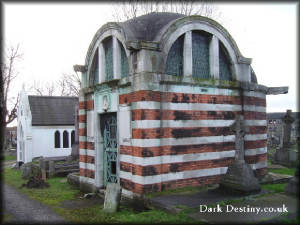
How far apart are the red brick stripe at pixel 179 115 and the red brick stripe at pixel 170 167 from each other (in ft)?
4.99

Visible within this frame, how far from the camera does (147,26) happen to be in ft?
34.6

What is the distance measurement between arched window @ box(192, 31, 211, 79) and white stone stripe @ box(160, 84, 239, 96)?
0.66 m

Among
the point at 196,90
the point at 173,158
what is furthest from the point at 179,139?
the point at 196,90

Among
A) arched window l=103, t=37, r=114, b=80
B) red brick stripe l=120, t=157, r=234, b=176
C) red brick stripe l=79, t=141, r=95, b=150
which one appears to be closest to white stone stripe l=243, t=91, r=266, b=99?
red brick stripe l=120, t=157, r=234, b=176

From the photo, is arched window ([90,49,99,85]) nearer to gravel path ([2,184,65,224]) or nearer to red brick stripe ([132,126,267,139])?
red brick stripe ([132,126,267,139])

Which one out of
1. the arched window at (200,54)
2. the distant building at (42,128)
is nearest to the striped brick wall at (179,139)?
the arched window at (200,54)

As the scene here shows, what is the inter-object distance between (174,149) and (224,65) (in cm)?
429

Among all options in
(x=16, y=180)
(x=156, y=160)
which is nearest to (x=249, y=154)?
(x=156, y=160)

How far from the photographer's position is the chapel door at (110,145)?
35.6 feet

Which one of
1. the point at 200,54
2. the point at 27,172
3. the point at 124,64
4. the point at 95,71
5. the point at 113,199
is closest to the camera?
the point at 113,199

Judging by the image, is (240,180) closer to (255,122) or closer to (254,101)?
(255,122)

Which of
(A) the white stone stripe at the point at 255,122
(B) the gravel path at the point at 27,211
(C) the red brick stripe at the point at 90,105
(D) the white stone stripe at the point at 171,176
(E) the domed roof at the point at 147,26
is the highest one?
(E) the domed roof at the point at 147,26

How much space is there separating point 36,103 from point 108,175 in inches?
684

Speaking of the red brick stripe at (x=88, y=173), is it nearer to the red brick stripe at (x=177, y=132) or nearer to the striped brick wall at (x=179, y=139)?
the striped brick wall at (x=179, y=139)
